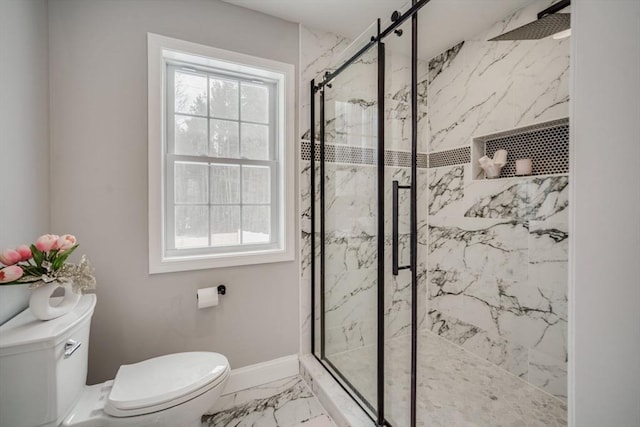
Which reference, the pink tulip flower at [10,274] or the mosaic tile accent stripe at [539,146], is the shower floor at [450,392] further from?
the pink tulip flower at [10,274]

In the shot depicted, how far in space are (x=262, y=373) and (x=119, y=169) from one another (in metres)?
1.58

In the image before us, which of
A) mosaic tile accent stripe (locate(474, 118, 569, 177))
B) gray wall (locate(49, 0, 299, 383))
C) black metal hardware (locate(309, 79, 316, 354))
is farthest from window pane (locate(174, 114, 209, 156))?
mosaic tile accent stripe (locate(474, 118, 569, 177))

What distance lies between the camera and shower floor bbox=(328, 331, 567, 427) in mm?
1396

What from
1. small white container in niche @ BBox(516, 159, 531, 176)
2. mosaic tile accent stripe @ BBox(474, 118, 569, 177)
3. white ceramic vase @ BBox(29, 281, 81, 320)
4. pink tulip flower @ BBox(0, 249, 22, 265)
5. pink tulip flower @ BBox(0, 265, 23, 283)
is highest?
mosaic tile accent stripe @ BBox(474, 118, 569, 177)

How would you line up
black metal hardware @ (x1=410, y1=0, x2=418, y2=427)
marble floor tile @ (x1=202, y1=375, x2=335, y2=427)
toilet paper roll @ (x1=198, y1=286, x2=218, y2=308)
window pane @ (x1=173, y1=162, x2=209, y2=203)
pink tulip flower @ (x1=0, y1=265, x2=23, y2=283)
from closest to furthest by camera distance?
pink tulip flower @ (x1=0, y1=265, x2=23, y2=283)
black metal hardware @ (x1=410, y1=0, x2=418, y2=427)
marble floor tile @ (x1=202, y1=375, x2=335, y2=427)
toilet paper roll @ (x1=198, y1=286, x2=218, y2=308)
window pane @ (x1=173, y1=162, x2=209, y2=203)

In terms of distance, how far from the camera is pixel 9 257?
3.39 feet

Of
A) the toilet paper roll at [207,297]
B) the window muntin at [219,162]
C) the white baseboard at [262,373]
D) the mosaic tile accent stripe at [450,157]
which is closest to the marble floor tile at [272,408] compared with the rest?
the white baseboard at [262,373]

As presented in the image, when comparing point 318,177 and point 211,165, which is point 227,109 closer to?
point 211,165

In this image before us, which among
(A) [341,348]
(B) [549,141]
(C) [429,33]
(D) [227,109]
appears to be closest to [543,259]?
(B) [549,141]

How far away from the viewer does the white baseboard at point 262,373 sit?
1.89 metres

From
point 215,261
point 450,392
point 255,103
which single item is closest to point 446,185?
point 450,392

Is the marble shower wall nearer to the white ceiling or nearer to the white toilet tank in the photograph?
the white ceiling

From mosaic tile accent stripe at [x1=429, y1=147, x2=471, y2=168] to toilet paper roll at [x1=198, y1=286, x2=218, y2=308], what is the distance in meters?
1.83

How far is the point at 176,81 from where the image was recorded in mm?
1872
